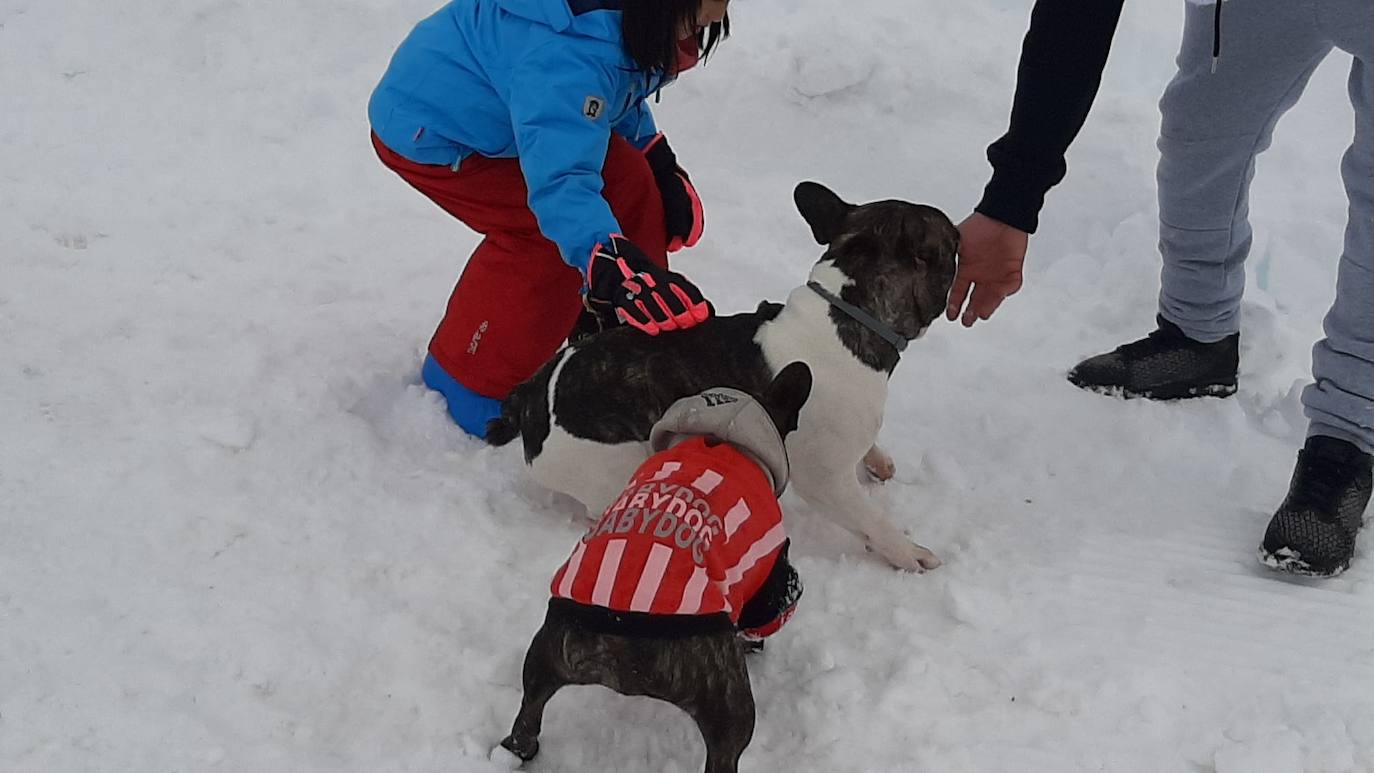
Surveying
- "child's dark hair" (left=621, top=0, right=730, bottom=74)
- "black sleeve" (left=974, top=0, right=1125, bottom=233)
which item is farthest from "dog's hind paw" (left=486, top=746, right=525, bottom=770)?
"child's dark hair" (left=621, top=0, right=730, bottom=74)

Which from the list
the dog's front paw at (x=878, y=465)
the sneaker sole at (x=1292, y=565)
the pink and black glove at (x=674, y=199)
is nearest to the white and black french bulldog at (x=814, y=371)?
the dog's front paw at (x=878, y=465)

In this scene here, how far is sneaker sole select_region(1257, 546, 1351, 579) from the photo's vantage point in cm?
262

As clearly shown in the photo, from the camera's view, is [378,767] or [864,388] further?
[864,388]

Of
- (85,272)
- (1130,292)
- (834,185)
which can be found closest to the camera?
(85,272)

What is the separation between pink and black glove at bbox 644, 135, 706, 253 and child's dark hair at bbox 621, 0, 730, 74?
28.5 inches

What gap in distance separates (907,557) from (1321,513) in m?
1.04

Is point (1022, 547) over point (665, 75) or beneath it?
beneath

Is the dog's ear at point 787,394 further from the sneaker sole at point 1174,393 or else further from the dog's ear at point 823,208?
the sneaker sole at point 1174,393

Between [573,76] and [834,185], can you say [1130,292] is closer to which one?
[834,185]

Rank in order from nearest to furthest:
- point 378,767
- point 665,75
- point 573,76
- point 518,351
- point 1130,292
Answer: point 378,767 < point 573,76 < point 665,75 < point 518,351 < point 1130,292

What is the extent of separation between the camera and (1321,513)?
265 cm

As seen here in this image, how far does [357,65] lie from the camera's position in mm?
5238

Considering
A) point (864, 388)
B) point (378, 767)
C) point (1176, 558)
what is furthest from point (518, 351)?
point (1176, 558)

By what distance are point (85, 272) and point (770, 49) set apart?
326 cm
